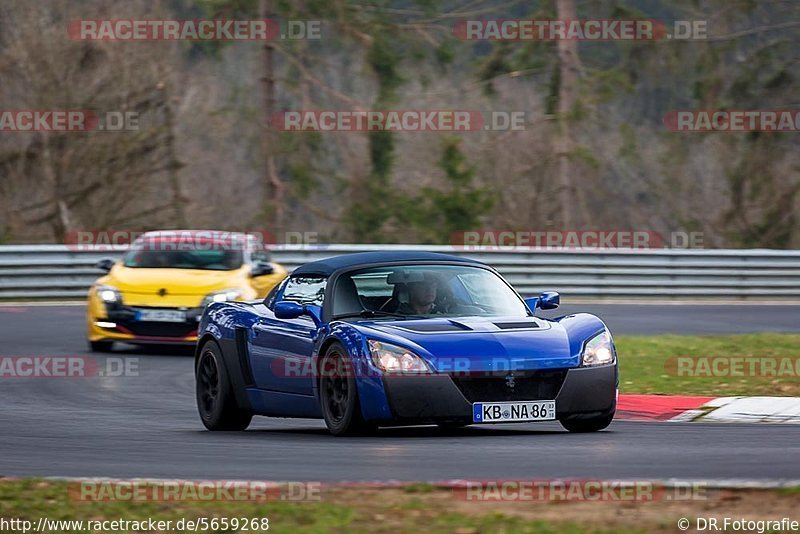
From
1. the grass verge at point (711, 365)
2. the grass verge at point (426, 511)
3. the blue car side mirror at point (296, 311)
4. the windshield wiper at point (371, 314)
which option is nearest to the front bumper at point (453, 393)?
the windshield wiper at point (371, 314)

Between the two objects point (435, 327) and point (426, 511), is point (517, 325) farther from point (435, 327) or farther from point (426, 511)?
point (426, 511)

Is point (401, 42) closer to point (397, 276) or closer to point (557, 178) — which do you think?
point (557, 178)

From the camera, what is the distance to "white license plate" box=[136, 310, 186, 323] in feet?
59.5

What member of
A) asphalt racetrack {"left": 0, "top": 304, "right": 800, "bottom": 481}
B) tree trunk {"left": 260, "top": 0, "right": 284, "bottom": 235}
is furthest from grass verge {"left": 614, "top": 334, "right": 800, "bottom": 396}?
tree trunk {"left": 260, "top": 0, "right": 284, "bottom": 235}

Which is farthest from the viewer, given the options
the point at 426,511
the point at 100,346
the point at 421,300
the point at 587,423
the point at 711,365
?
the point at 100,346

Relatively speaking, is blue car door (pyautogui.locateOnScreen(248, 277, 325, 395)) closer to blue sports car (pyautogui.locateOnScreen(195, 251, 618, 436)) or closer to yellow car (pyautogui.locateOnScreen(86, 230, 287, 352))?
blue sports car (pyautogui.locateOnScreen(195, 251, 618, 436))

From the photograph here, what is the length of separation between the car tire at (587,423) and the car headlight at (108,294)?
879 cm

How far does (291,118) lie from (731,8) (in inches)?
445

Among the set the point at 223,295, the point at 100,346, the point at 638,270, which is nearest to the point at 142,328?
the point at 100,346

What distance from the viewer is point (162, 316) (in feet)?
59.7

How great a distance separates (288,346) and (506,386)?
1.98 metres

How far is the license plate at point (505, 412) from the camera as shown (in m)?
9.88

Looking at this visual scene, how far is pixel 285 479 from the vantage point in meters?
8.09

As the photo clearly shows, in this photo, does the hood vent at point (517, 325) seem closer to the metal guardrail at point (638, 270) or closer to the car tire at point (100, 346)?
the car tire at point (100, 346)
